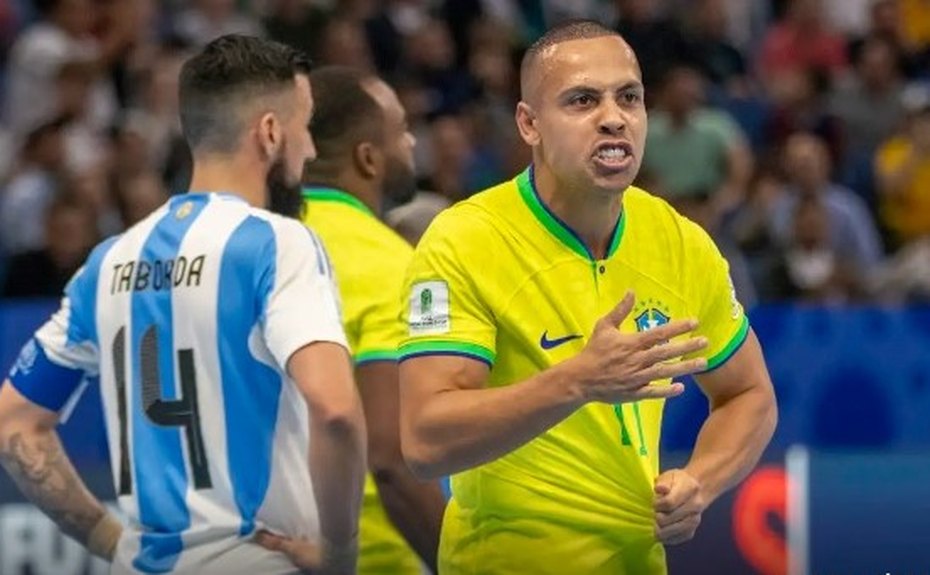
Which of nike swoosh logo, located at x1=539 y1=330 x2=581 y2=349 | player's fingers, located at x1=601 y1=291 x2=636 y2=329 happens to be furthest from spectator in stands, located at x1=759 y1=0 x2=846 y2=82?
player's fingers, located at x1=601 y1=291 x2=636 y2=329

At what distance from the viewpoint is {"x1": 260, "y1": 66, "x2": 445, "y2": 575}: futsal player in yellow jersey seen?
6199 millimetres

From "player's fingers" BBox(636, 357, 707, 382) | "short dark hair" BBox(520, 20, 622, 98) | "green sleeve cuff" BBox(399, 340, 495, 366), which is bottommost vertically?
A: "green sleeve cuff" BBox(399, 340, 495, 366)

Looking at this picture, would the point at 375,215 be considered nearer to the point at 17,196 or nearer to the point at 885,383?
the point at 885,383

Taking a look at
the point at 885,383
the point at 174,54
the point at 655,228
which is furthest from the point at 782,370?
the point at 655,228

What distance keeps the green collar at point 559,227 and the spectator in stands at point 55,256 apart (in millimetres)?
7245

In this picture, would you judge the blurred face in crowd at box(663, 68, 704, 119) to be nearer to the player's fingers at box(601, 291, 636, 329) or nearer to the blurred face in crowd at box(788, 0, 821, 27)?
the blurred face in crowd at box(788, 0, 821, 27)

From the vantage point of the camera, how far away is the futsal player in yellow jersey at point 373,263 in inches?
244

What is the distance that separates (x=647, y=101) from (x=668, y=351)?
33.6ft

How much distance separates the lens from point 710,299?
5613mm

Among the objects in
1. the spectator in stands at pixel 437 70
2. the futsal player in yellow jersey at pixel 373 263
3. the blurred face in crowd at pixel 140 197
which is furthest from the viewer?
the spectator in stands at pixel 437 70

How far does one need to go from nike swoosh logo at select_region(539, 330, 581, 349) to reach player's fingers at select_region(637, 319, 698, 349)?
1.46 feet

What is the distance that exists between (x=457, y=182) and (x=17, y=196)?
2.69m

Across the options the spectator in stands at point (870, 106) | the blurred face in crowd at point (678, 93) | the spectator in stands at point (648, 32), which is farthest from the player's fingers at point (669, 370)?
the spectator in stands at point (870, 106)

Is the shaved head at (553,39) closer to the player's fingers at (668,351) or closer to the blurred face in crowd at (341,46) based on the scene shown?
the player's fingers at (668,351)
